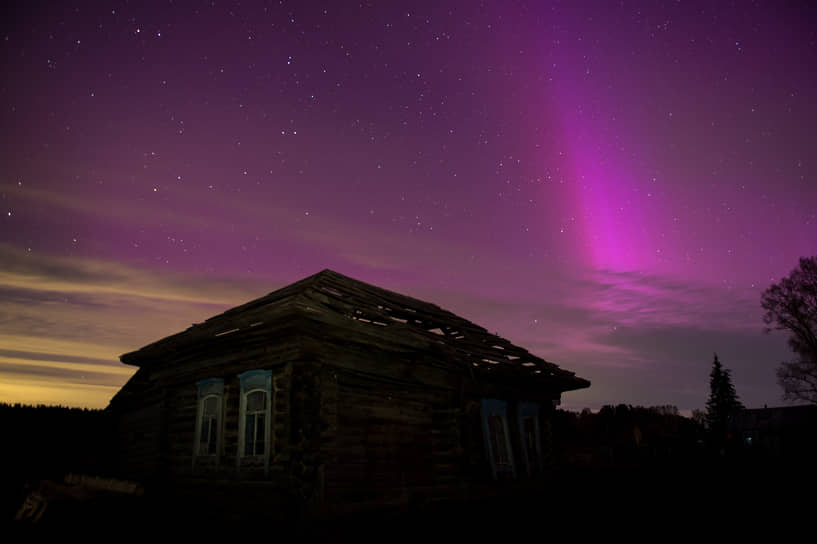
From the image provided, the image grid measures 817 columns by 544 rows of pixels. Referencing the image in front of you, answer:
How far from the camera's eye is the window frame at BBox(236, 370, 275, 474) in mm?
11312

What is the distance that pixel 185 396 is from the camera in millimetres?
14297

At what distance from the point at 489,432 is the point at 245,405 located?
24.8ft

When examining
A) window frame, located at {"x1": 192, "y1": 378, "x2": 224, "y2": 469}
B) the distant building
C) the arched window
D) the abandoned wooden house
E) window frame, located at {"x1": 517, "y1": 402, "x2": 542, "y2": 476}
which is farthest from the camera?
the distant building

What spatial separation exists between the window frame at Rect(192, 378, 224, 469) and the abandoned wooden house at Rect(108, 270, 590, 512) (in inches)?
1.3

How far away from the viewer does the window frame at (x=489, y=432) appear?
16172 mm

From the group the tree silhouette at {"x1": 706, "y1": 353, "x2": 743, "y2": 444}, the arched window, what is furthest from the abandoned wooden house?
the tree silhouette at {"x1": 706, "y1": 353, "x2": 743, "y2": 444}

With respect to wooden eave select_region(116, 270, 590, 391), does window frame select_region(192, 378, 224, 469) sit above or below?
below

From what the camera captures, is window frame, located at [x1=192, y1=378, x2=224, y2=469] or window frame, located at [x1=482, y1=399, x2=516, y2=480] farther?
window frame, located at [x1=482, y1=399, x2=516, y2=480]

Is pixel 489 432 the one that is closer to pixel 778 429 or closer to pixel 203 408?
pixel 203 408

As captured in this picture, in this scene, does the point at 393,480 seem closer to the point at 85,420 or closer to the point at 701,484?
the point at 701,484

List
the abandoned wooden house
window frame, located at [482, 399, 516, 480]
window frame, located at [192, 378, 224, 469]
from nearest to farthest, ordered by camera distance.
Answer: the abandoned wooden house < window frame, located at [192, 378, 224, 469] < window frame, located at [482, 399, 516, 480]

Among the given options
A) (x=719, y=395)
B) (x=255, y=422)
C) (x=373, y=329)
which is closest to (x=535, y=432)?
(x=373, y=329)

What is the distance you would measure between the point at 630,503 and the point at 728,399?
65.0 m

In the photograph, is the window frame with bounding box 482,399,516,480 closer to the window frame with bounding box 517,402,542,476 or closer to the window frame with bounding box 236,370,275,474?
the window frame with bounding box 517,402,542,476
